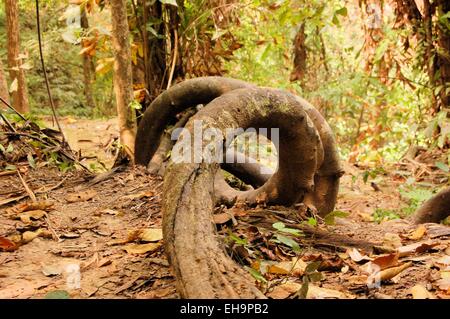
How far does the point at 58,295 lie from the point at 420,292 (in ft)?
3.89

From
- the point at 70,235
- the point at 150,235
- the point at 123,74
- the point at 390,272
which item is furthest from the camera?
the point at 123,74

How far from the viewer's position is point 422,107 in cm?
604

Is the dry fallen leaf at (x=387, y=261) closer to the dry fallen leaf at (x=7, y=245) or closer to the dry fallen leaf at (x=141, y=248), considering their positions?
the dry fallen leaf at (x=141, y=248)

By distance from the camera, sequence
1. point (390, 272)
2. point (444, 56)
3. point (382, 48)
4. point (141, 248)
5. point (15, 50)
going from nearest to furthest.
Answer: point (390, 272), point (141, 248), point (444, 56), point (382, 48), point (15, 50)

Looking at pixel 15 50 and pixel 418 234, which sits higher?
pixel 15 50

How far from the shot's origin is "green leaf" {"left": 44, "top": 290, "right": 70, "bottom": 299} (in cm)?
143

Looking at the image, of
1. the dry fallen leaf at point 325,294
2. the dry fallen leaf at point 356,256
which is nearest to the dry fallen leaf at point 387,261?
the dry fallen leaf at point 356,256

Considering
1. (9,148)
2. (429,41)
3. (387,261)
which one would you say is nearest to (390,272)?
(387,261)

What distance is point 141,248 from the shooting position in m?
1.92

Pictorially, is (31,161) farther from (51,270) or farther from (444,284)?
(444,284)

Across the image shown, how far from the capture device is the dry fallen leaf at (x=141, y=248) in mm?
1894
